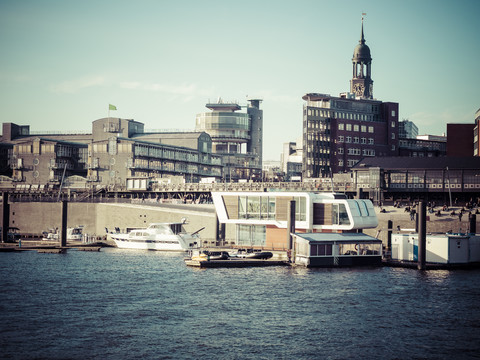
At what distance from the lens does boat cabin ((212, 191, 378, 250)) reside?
10106 cm

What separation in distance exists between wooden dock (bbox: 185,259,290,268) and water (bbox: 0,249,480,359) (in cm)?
147

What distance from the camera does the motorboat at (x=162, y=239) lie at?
11738 centimetres

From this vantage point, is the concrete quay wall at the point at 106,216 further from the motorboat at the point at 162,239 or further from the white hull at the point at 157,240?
the white hull at the point at 157,240

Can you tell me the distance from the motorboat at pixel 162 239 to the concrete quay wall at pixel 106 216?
13.2 feet

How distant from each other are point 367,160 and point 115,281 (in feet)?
342

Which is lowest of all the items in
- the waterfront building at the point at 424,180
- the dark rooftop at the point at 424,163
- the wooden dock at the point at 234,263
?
the wooden dock at the point at 234,263

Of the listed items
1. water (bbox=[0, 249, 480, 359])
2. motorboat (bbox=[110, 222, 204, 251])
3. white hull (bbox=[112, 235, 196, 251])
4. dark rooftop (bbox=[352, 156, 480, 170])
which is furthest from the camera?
dark rooftop (bbox=[352, 156, 480, 170])

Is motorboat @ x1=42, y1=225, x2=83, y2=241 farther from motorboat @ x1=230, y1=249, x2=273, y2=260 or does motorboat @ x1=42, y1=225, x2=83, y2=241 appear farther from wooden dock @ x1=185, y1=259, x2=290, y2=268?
motorboat @ x1=230, y1=249, x2=273, y2=260

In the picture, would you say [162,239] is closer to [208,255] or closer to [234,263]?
[208,255]

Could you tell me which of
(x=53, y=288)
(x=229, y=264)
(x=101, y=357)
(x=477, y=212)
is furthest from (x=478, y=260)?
(x=101, y=357)

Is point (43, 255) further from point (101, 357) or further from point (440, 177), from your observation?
point (440, 177)

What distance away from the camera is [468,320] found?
63219mm

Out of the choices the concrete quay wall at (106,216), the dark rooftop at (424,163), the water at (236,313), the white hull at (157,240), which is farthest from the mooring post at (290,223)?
the dark rooftop at (424,163)

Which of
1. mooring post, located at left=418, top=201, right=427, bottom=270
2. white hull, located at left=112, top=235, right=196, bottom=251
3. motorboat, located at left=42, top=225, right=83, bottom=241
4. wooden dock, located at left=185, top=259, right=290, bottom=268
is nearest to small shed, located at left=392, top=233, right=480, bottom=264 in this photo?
mooring post, located at left=418, top=201, right=427, bottom=270
